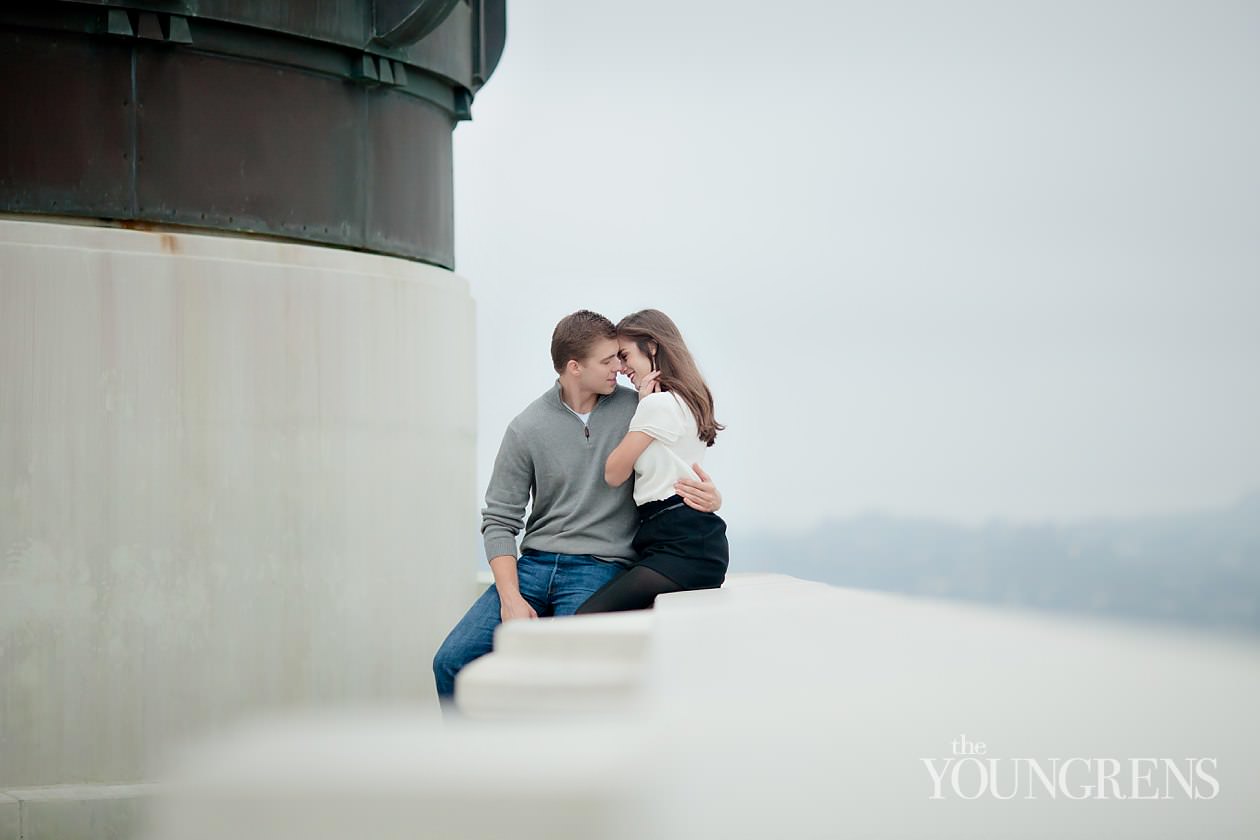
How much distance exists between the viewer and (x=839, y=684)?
8.86 feet

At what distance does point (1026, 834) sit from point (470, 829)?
956mm

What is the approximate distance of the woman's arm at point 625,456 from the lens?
489 centimetres

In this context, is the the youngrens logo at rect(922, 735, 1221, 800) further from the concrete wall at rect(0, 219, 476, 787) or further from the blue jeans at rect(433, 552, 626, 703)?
the concrete wall at rect(0, 219, 476, 787)

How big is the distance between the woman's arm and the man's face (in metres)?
0.33

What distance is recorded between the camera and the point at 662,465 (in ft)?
16.3

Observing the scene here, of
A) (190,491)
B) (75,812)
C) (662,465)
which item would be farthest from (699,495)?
(75,812)

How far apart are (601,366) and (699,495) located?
2.10 ft

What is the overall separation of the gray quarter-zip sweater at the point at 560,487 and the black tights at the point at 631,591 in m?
0.32

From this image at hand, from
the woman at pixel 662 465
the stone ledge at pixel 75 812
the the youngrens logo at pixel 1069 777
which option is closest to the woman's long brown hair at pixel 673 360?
the woman at pixel 662 465

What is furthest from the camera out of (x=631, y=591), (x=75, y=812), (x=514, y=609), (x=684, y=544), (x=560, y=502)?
(x=75, y=812)

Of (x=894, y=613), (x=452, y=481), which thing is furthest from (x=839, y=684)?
(x=452, y=481)

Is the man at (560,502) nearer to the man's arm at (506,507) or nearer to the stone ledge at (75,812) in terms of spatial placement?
the man's arm at (506,507)

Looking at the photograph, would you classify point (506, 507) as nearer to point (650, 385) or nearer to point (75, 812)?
point (650, 385)

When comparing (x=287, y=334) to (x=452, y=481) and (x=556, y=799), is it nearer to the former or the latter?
(x=452, y=481)
